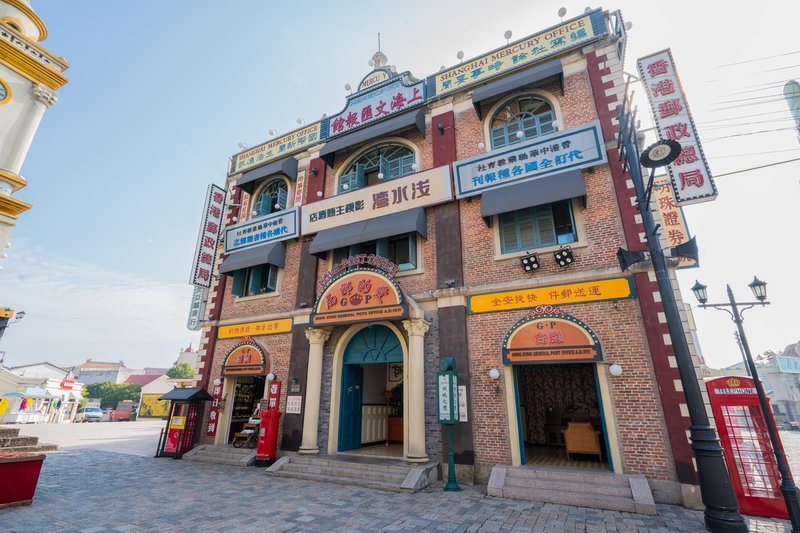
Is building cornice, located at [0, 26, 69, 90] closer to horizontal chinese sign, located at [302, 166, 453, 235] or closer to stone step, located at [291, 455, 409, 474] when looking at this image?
horizontal chinese sign, located at [302, 166, 453, 235]

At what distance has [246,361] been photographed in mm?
12523

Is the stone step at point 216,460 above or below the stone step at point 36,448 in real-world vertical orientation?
below

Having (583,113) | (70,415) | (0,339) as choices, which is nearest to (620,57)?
(583,113)

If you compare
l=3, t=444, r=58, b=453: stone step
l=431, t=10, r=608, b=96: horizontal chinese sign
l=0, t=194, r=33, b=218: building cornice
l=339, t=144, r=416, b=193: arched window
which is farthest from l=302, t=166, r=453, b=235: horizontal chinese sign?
l=3, t=444, r=58, b=453: stone step

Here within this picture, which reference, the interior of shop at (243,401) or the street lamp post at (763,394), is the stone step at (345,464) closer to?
the interior of shop at (243,401)

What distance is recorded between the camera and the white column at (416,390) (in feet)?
28.9

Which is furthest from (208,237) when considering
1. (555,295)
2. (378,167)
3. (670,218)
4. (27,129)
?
(670,218)

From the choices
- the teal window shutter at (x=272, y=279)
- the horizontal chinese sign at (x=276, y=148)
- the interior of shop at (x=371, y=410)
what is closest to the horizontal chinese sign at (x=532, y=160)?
the interior of shop at (x=371, y=410)

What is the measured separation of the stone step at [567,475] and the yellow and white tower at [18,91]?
42.2 ft

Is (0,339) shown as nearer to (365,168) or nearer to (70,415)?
(365,168)

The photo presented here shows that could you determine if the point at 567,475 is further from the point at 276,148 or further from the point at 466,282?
the point at 276,148

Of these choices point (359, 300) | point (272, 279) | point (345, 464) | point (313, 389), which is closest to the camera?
point (345, 464)

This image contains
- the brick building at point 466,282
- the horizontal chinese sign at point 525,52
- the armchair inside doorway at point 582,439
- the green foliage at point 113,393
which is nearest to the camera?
the brick building at point 466,282

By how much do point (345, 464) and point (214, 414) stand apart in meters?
6.23
